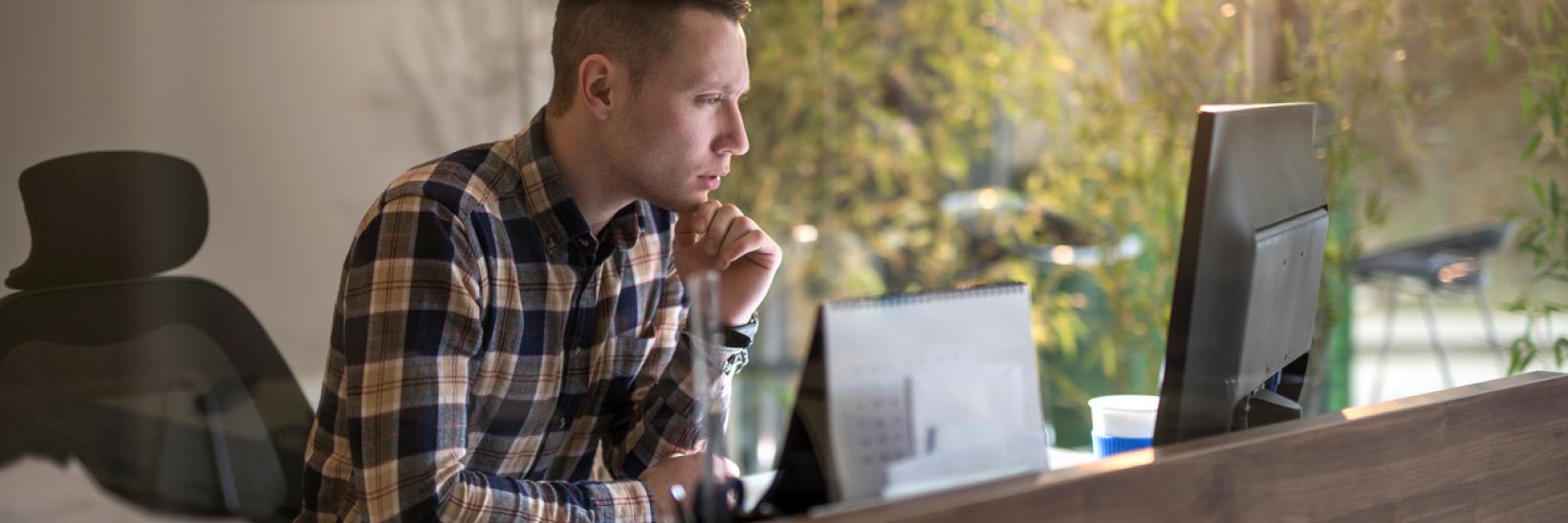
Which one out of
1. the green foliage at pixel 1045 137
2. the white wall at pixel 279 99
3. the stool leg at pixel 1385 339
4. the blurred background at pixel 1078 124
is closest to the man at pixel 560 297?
the blurred background at pixel 1078 124

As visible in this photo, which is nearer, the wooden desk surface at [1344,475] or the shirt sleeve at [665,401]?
the wooden desk surface at [1344,475]

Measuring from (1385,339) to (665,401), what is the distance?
2.37m

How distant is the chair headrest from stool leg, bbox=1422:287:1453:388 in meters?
2.60

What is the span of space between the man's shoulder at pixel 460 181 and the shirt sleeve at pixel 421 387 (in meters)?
0.01

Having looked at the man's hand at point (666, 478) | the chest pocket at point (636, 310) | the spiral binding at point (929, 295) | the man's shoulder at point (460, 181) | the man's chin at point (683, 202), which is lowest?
the man's hand at point (666, 478)

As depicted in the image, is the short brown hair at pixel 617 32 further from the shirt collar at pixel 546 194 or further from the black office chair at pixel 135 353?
the black office chair at pixel 135 353

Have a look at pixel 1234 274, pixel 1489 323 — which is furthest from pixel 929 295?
pixel 1489 323

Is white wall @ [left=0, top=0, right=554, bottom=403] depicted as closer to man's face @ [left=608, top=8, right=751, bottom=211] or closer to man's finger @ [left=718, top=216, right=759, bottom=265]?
man's face @ [left=608, top=8, right=751, bottom=211]

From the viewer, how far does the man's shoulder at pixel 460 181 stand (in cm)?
125

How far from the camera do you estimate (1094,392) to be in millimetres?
3891

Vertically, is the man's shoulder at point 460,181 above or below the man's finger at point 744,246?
above

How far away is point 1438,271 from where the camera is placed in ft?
9.72

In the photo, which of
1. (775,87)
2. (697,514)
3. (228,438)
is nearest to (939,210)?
(775,87)

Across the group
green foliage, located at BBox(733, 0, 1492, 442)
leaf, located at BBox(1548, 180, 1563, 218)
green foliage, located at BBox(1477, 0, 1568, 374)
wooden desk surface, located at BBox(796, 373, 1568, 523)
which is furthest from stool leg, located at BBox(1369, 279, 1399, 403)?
wooden desk surface, located at BBox(796, 373, 1568, 523)
